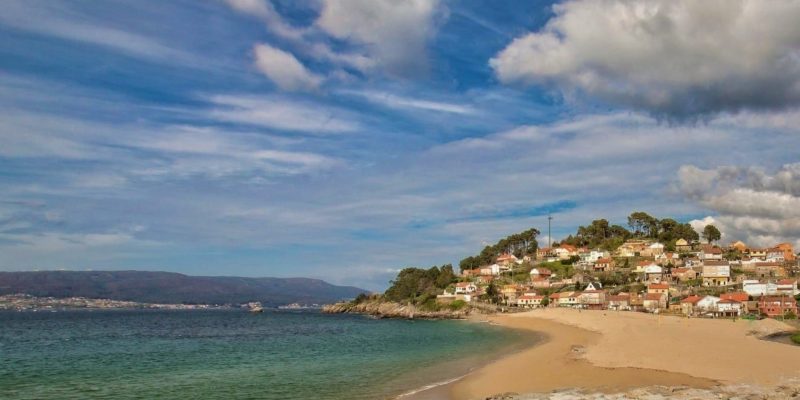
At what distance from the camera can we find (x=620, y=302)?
98125 mm

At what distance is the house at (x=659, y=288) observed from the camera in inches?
3880

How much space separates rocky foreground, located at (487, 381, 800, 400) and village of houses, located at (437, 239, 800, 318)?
220 ft

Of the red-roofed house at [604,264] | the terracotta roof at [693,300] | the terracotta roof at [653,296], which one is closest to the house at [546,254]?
the red-roofed house at [604,264]

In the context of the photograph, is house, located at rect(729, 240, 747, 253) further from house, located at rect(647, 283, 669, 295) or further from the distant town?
house, located at rect(647, 283, 669, 295)

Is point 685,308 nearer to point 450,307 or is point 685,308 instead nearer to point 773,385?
point 450,307

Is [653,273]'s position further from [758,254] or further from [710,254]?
[758,254]

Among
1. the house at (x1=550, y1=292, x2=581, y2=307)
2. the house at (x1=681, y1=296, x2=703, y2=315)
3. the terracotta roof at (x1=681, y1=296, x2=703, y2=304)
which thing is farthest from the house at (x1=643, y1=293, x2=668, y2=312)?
the house at (x1=550, y1=292, x2=581, y2=307)

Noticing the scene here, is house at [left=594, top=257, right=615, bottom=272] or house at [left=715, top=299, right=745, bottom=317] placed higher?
house at [left=594, top=257, right=615, bottom=272]

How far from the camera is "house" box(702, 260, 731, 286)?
345 ft

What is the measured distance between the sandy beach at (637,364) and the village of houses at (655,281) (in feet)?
128

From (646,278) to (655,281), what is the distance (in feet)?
11.7

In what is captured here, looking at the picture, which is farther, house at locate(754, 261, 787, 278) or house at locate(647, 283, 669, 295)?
house at locate(754, 261, 787, 278)

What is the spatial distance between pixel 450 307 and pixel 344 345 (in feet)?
220

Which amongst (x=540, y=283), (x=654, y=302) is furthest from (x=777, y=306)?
(x=540, y=283)
